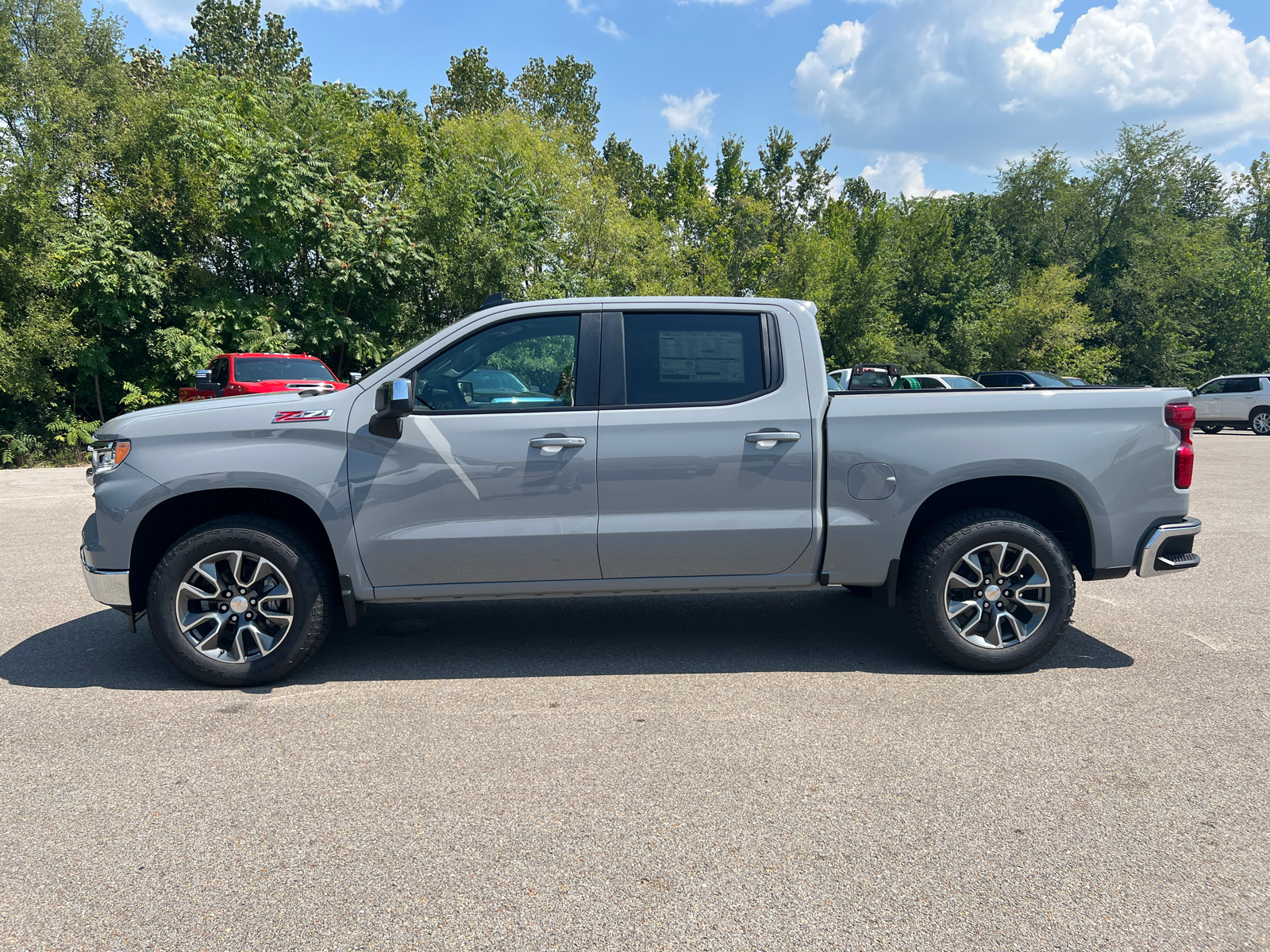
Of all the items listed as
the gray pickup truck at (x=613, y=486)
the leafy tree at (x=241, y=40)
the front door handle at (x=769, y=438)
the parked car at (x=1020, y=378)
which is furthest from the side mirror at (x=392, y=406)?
the leafy tree at (x=241, y=40)

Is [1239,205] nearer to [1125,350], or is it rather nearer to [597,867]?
[1125,350]

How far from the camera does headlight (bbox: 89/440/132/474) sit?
14.2 feet

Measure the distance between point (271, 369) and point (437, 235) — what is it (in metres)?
9.58

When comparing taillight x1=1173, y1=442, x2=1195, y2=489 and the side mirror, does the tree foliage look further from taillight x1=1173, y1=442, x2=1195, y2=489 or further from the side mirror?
taillight x1=1173, y1=442, x2=1195, y2=489

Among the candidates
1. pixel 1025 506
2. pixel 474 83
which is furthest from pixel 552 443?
pixel 474 83

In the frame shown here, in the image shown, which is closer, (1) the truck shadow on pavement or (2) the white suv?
(1) the truck shadow on pavement

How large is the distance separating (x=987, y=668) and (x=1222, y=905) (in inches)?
82.0

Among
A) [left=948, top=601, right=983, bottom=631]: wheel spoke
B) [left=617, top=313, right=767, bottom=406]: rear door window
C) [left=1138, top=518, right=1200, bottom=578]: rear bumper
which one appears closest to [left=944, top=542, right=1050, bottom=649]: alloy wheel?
[left=948, top=601, right=983, bottom=631]: wheel spoke

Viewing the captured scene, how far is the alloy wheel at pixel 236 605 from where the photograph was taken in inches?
171

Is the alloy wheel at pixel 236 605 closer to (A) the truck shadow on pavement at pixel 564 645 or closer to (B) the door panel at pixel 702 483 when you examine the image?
(A) the truck shadow on pavement at pixel 564 645

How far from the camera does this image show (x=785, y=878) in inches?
105

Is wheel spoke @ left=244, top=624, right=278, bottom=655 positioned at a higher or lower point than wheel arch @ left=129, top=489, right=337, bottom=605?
lower

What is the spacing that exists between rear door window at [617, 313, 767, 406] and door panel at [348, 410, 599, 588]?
0.41 metres

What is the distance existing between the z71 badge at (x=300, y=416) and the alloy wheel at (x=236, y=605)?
70 cm
